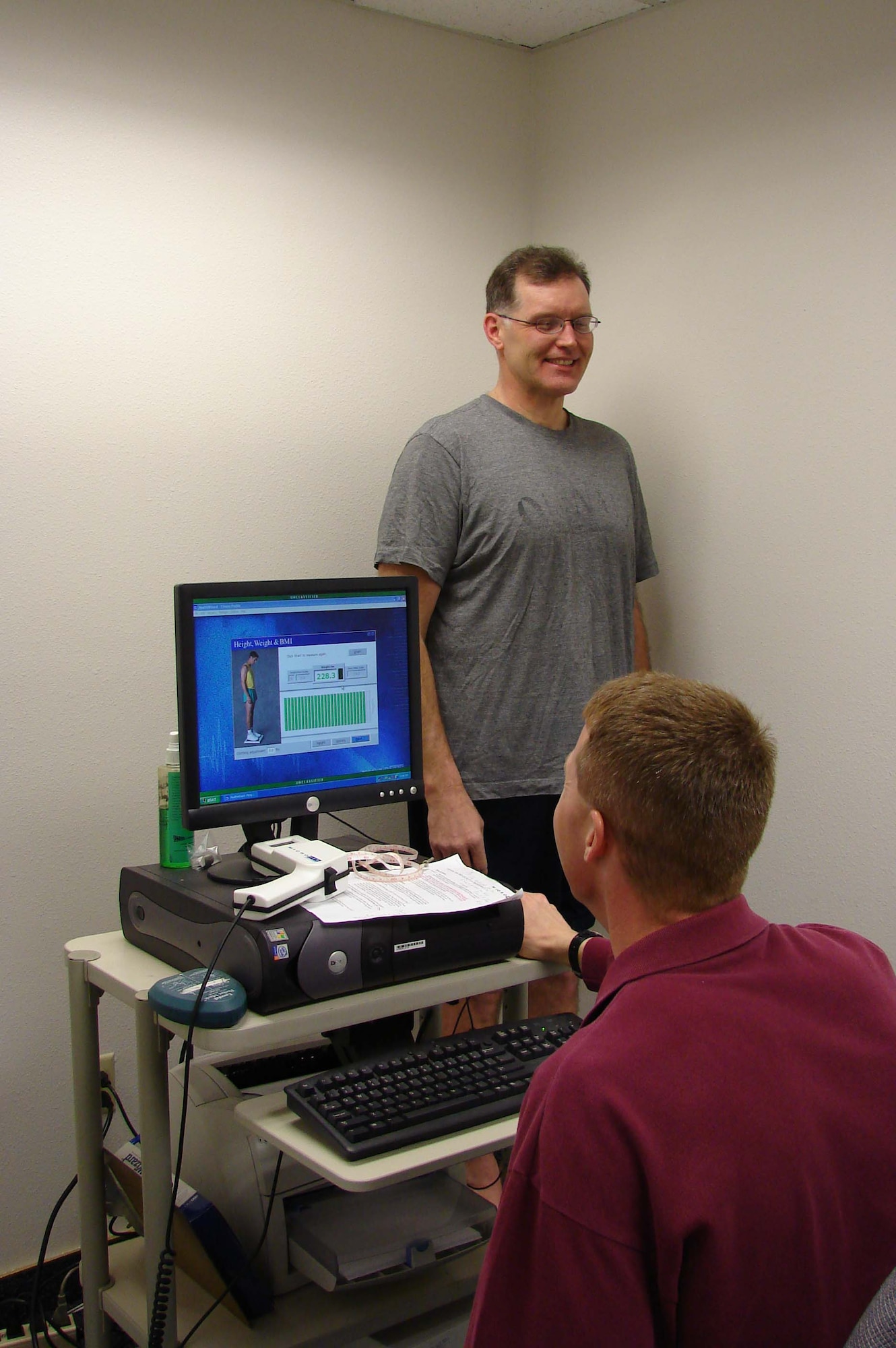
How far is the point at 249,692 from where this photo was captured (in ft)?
5.31

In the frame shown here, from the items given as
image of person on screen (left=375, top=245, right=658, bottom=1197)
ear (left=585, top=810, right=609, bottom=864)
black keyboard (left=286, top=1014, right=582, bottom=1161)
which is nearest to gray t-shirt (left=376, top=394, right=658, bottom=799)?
image of person on screen (left=375, top=245, right=658, bottom=1197)

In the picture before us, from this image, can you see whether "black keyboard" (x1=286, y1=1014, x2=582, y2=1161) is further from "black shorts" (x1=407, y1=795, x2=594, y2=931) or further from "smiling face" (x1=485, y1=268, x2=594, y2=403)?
"smiling face" (x1=485, y1=268, x2=594, y2=403)

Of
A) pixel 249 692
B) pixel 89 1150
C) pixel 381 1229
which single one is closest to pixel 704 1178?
pixel 381 1229

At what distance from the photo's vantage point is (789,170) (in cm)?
228

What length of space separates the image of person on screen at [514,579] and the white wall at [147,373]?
0.34 metres

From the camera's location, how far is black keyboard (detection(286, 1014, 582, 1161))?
49.8 inches

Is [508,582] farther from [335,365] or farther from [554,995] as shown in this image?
[554,995]

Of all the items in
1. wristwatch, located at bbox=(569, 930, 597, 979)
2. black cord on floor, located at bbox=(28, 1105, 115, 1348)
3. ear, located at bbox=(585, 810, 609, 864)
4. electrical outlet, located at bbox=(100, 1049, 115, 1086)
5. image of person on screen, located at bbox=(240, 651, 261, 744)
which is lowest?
black cord on floor, located at bbox=(28, 1105, 115, 1348)

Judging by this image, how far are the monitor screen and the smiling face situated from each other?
30.5 inches

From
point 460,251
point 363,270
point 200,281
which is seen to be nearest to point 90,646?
point 200,281

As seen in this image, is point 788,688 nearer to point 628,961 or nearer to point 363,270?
point 363,270

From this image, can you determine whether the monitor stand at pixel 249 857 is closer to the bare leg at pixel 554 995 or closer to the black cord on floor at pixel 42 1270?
the black cord on floor at pixel 42 1270

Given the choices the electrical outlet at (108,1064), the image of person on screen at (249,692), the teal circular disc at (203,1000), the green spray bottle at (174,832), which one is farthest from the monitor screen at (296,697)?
the electrical outlet at (108,1064)

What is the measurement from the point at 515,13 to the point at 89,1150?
245cm
